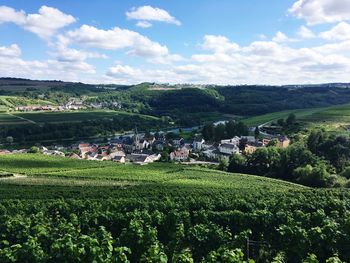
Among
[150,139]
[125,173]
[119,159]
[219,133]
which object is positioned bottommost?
[119,159]

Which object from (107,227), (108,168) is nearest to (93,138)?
(108,168)

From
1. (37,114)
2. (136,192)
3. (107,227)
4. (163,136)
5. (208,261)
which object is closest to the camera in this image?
(208,261)

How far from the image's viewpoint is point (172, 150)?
117m

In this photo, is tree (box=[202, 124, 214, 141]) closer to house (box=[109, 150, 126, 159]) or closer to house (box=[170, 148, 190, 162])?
house (box=[170, 148, 190, 162])

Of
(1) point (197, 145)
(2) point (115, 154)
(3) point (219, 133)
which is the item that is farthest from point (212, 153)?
(2) point (115, 154)

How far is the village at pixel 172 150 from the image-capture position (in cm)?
10862

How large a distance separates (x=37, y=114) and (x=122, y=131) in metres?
46.5

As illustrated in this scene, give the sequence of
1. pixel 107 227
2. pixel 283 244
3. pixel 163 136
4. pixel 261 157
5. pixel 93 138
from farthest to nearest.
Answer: pixel 93 138
pixel 163 136
pixel 261 157
pixel 107 227
pixel 283 244

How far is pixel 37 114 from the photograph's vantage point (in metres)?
188

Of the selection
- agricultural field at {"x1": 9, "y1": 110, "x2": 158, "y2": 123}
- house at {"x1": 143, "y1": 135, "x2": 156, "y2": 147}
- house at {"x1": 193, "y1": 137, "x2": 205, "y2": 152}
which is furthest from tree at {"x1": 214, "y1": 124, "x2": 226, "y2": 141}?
agricultural field at {"x1": 9, "y1": 110, "x2": 158, "y2": 123}

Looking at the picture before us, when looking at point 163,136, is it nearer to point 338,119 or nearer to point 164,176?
point 338,119

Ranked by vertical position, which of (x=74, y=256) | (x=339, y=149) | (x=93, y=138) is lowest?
(x=93, y=138)

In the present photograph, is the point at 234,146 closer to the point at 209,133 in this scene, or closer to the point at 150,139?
the point at 209,133

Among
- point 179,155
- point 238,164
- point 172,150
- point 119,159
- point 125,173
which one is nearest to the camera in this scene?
point 125,173
